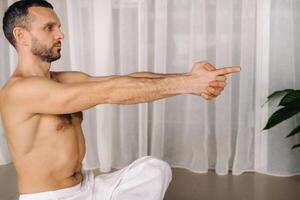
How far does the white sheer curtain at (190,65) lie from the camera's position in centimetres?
272

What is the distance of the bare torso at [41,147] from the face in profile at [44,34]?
5.5 inches

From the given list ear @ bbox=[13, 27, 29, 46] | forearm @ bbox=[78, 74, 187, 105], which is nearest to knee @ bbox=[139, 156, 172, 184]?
forearm @ bbox=[78, 74, 187, 105]

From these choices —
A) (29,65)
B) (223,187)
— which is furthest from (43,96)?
(223,187)

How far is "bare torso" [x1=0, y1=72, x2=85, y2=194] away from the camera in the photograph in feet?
4.84

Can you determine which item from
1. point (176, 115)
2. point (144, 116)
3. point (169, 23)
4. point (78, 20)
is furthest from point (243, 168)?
point (78, 20)

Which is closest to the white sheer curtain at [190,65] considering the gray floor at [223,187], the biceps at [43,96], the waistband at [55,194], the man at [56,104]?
the gray floor at [223,187]

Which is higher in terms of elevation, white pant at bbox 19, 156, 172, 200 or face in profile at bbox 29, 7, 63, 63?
face in profile at bbox 29, 7, 63, 63

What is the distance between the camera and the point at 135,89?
1.31 metres

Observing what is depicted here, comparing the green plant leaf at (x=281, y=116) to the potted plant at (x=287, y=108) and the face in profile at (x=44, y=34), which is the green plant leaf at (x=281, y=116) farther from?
the face in profile at (x=44, y=34)

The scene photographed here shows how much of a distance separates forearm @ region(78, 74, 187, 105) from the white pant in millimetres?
389

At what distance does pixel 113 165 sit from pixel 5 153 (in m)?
0.86

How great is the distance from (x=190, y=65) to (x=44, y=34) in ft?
4.96

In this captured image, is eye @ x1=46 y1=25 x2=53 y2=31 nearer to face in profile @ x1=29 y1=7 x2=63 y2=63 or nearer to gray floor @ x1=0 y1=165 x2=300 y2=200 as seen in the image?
face in profile @ x1=29 y1=7 x2=63 y2=63

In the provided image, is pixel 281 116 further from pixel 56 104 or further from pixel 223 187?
pixel 56 104
